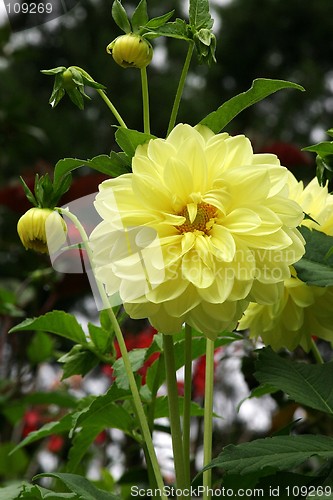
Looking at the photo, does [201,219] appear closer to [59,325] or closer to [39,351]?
[59,325]

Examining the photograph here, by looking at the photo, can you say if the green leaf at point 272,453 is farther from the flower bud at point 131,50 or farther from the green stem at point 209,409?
the flower bud at point 131,50

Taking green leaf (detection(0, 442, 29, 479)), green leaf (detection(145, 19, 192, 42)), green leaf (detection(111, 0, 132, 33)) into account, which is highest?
green leaf (detection(111, 0, 132, 33))

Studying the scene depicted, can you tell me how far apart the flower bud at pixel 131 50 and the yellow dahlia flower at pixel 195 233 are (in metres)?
0.06

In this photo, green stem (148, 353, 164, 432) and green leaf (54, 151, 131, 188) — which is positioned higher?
green leaf (54, 151, 131, 188)

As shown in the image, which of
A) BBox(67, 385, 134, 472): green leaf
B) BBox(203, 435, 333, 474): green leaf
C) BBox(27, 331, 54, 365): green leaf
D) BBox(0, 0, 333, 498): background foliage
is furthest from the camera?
BBox(0, 0, 333, 498): background foliage

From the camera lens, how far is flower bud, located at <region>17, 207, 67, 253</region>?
1.48 ft

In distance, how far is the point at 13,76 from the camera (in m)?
3.59

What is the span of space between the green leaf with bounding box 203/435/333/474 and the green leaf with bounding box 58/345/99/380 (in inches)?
7.0

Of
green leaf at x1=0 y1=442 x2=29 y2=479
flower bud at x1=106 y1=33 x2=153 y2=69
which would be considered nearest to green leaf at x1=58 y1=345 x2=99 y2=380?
flower bud at x1=106 y1=33 x2=153 y2=69

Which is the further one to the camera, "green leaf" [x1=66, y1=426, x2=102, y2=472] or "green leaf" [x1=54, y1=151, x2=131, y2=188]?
"green leaf" [x1=66, y1=426, x2=102, y2=472]

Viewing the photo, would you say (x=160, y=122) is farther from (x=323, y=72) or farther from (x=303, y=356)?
(x=303, y=356)

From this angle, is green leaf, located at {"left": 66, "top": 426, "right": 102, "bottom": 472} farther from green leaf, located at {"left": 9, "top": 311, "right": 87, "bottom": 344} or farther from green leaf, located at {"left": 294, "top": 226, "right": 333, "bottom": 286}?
green leaf, located at {"left": 294, "top": 226, "right": 333, "bottom": 286}

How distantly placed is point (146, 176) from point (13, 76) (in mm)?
3330

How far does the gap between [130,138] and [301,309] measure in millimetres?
177
